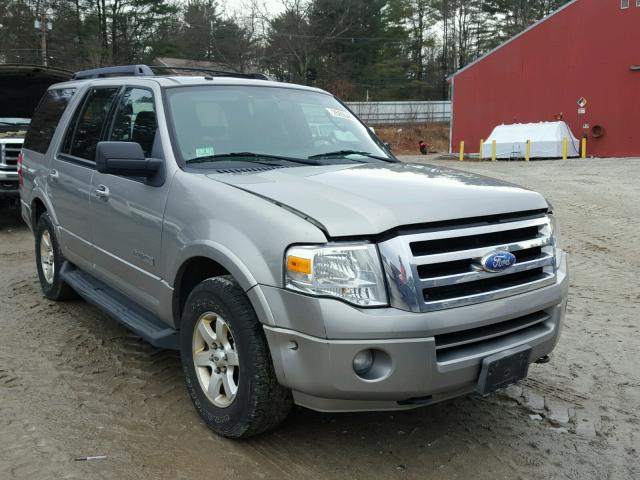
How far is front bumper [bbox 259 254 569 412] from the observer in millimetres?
2547

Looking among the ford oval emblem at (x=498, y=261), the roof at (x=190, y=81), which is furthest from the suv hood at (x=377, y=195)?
the roof at (x=190, y=81)

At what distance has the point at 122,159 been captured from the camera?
3377 millimetres

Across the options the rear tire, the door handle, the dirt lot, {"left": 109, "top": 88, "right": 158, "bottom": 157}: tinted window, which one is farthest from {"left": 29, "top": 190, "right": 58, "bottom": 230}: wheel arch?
{"left": 109, "top": 88, "right": 158, "bottom": 157}: tinted window

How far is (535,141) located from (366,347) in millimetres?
25716

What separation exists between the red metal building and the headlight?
26.9 m

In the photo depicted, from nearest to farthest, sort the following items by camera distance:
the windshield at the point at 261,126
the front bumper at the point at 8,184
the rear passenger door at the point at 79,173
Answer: the windshield at the point at 261,126 → the rear passenger door at the point at 79,173 → the front bumper at the point at 8,184

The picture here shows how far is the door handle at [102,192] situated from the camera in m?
4.06

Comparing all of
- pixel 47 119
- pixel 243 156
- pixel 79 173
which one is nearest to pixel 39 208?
pixel 47 119

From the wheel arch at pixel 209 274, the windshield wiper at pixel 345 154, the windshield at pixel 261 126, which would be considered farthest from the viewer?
the windshield wiper at pixel 345 154

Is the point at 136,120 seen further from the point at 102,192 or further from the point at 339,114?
the point at 339,114

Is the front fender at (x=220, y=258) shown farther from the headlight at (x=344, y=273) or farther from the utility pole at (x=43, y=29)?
the utility pole at (x=43, y=29)

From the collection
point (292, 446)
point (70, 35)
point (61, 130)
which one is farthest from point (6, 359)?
point (70, 35)

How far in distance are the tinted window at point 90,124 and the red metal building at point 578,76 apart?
2605 centimetres

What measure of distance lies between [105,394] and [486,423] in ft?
7.46
